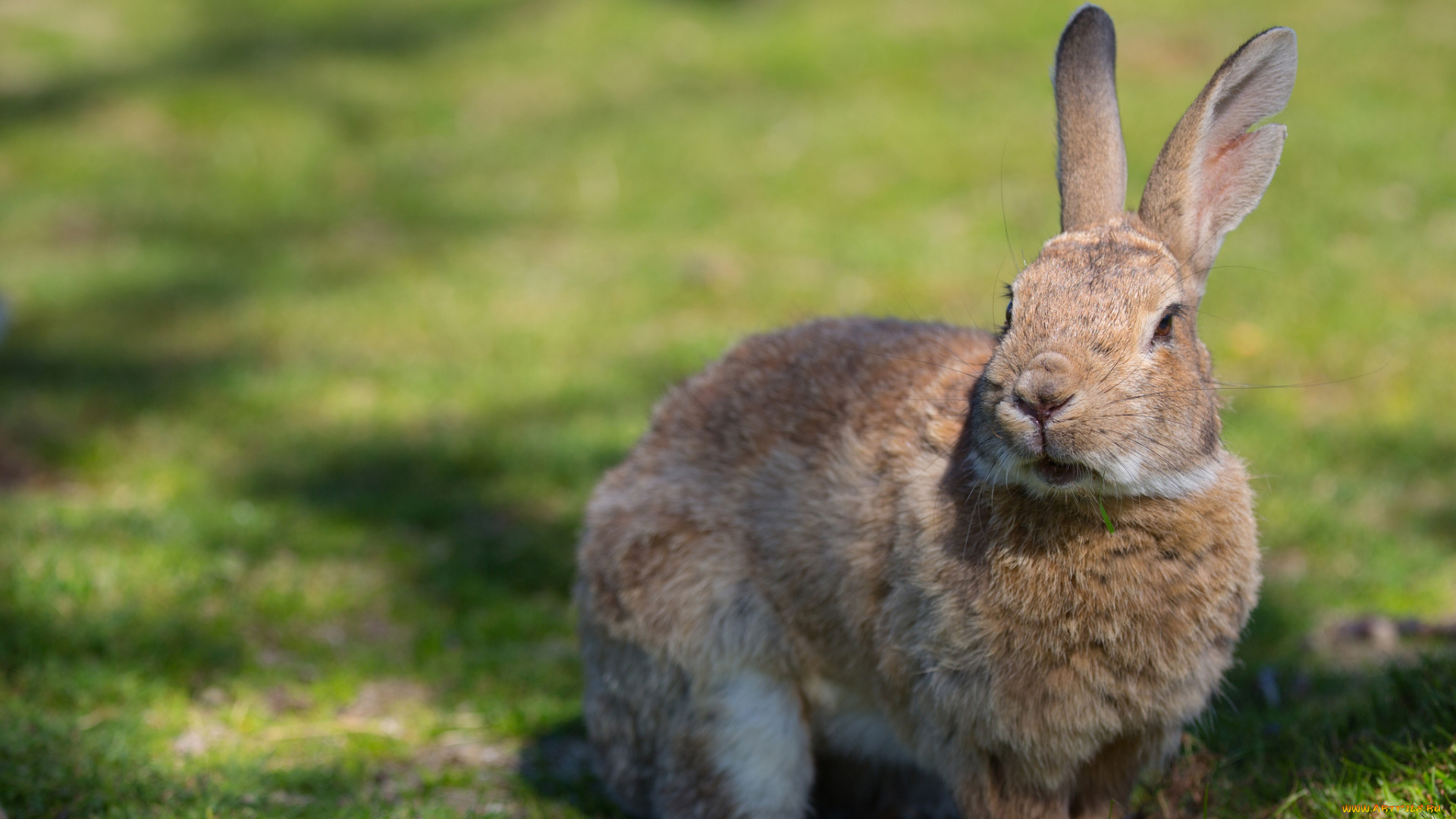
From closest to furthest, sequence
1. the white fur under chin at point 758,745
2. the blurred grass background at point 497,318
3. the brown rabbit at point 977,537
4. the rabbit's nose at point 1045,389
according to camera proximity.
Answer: the rabbit's nose at point 1045,389 < the brown rabbit at point 977,537 < the white fur under chin at point 758,745 < the blurred grass background at point 497,318

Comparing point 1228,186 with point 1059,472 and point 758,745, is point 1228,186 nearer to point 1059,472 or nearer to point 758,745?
point 1059,472

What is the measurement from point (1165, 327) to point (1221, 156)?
0.54 meters

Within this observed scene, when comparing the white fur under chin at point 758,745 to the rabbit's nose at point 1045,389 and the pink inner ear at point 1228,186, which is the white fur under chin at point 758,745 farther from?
the pink inner ear at point 1228,186

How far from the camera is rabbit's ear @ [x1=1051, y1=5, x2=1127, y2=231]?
10.8 ft

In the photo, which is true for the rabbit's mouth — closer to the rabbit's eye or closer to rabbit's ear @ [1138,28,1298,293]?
the rabbit's eye

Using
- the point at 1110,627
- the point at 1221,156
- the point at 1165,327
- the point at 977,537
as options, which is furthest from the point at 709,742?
the point at 1221,156

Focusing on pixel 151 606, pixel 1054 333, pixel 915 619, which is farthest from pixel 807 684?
pixel 151 606

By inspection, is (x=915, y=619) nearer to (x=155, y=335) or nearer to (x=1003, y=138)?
(x=155, y=335)

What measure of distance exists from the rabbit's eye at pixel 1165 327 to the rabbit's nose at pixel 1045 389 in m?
0.34

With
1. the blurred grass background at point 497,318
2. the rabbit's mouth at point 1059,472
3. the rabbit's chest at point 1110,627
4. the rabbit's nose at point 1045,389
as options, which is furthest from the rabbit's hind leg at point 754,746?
the rabbit's nose at point 1045,389

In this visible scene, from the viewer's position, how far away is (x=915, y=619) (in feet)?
10.7

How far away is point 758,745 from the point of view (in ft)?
12.3

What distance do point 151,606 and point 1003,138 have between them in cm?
691

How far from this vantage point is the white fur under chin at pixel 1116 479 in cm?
278
